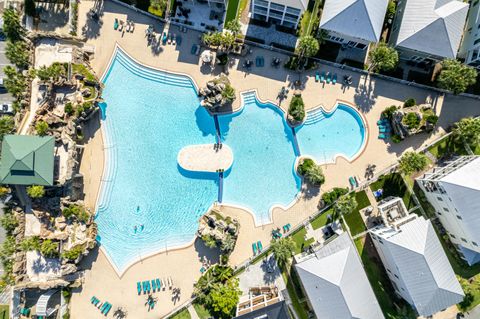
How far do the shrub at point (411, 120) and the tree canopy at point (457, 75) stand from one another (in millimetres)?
5372

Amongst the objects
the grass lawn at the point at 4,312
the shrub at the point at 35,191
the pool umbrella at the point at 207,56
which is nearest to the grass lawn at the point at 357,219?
the pool umbrella at the point at 207,56

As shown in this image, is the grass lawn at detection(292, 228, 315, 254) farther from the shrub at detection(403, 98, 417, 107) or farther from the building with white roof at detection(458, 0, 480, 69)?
the building with white roof at detection(458, 0, 480, 69)

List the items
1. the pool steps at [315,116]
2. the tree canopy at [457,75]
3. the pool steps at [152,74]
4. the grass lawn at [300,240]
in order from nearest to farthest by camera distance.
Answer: the tree canopy at [457,75] → the grass lawn at [300,240] → the pool steps at [315,116] → the pool steps at [152,74]

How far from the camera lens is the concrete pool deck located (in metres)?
40.7

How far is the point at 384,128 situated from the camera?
133ft

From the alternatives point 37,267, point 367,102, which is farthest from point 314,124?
point 37,267

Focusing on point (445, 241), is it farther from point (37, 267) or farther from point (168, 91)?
point (37, 267)

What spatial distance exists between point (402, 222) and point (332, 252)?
372 inches

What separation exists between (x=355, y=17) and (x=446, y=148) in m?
21.7

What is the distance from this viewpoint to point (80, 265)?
40969 mm

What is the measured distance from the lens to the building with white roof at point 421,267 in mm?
34375

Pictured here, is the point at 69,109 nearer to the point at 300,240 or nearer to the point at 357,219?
the point at 300,240

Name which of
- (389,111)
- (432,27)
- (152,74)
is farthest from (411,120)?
(152,74)

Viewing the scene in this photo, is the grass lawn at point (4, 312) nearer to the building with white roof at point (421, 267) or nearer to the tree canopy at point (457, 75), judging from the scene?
the building with white roof at point (421, 267)
